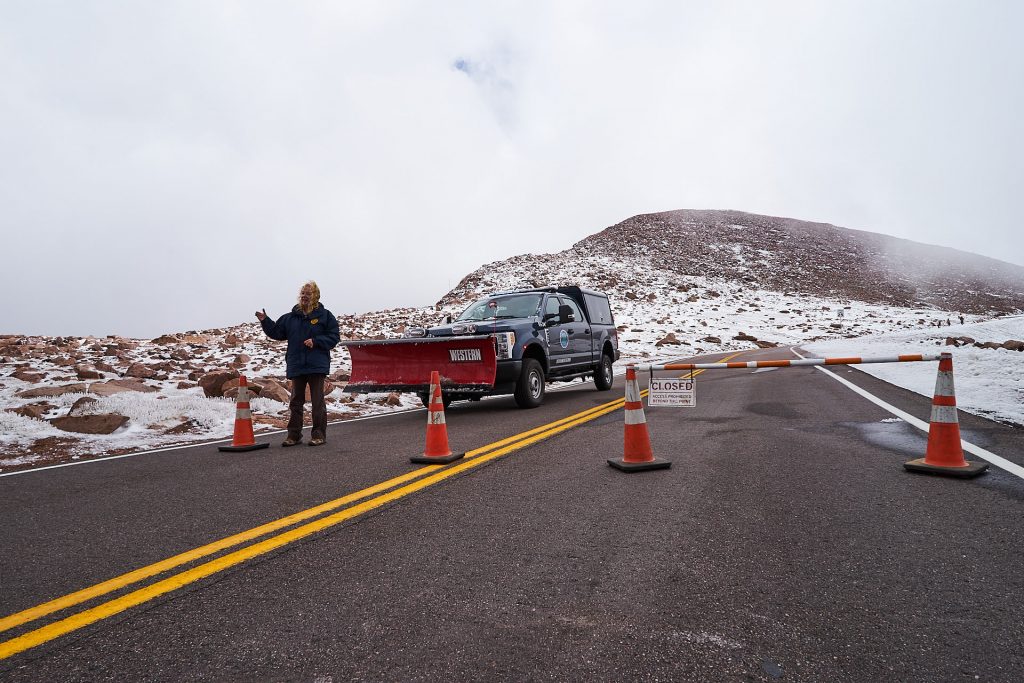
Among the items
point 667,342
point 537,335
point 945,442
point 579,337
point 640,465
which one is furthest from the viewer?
point 667,342

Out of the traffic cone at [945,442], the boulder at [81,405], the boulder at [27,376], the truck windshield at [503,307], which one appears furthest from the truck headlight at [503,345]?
the boulder at [27,376]

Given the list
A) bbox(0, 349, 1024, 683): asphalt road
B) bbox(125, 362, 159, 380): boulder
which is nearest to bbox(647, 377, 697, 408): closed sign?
bbox(0, 349, 1024, 683): asphalt road

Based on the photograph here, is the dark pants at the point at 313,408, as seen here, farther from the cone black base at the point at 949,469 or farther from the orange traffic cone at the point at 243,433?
the cone black base at the point at 949,469

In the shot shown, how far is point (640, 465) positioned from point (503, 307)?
6465 millimetres

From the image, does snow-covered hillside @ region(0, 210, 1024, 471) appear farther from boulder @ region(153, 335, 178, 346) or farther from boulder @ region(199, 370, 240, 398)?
boulder @ region(199, 370, 240, 398)

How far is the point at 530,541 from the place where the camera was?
3.60 meters

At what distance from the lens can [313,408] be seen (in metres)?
7.57

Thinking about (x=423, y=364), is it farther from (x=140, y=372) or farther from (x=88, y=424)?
(x=140, y=372)

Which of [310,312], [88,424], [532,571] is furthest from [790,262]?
[532,571]

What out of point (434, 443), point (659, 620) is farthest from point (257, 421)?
point (659, 620)

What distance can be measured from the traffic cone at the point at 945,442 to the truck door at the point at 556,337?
6.46 meters

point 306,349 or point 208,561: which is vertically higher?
point 306,349

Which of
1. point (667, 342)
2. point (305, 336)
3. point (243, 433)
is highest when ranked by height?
point (305, 336)

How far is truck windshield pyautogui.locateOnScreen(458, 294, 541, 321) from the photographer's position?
1129 centimetres
